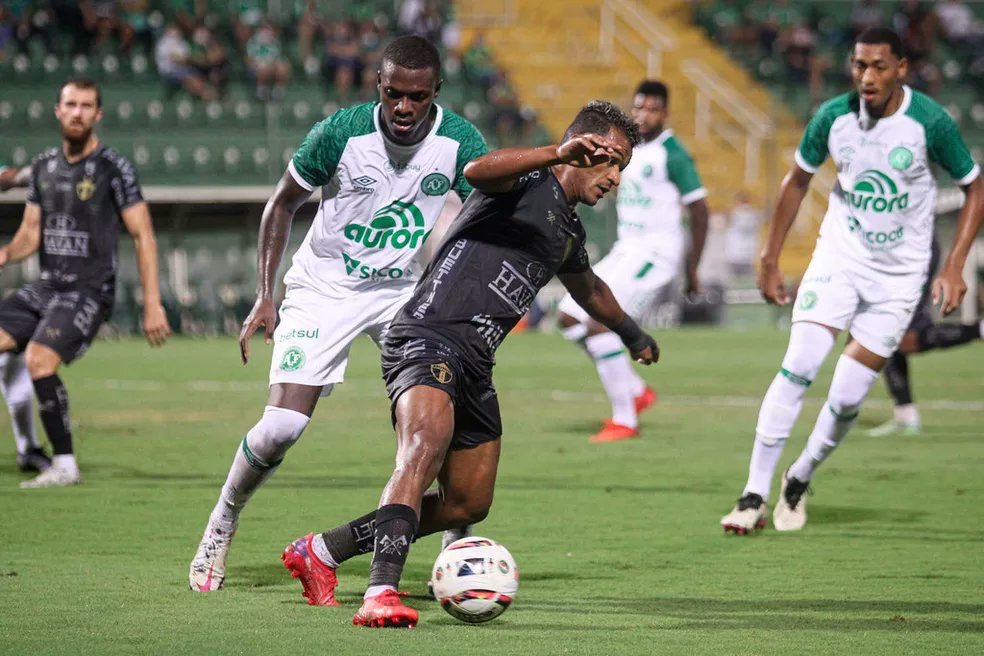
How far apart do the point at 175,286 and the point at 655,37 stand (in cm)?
1334

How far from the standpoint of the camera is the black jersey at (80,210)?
9.41 metres

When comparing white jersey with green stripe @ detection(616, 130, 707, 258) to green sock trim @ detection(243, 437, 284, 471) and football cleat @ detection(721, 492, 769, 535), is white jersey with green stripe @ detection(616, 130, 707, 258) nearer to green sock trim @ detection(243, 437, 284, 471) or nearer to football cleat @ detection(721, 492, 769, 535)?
football cleat @ detection(721, 492, 769, 535)

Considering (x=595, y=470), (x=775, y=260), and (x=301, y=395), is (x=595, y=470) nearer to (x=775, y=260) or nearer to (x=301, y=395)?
(x=775, y=260)

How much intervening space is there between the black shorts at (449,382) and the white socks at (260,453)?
23.4 inches

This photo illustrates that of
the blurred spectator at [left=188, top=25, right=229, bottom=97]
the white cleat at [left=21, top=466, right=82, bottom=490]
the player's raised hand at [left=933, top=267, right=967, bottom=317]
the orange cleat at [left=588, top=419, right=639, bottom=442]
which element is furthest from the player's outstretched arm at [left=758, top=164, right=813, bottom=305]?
the blurred spectator at [left=188, top=25, right=229, bottom=97]

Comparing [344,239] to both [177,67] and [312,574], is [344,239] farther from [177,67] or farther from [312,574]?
[177,67]

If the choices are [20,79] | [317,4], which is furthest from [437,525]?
[317,4]

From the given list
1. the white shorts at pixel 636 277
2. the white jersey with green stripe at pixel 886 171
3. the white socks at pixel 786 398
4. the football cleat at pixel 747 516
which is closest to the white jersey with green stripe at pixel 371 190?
the football cleat at pixel 747 516

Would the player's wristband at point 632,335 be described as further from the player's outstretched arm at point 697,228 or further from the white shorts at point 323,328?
the player's outstretched arm at point 697,228

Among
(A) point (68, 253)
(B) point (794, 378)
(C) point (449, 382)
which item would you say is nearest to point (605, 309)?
(C) point (449, 382)

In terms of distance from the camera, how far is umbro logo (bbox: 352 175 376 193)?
6.44 m

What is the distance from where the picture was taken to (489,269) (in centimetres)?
573

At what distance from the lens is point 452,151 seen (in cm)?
649

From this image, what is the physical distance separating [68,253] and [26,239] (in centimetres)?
44
